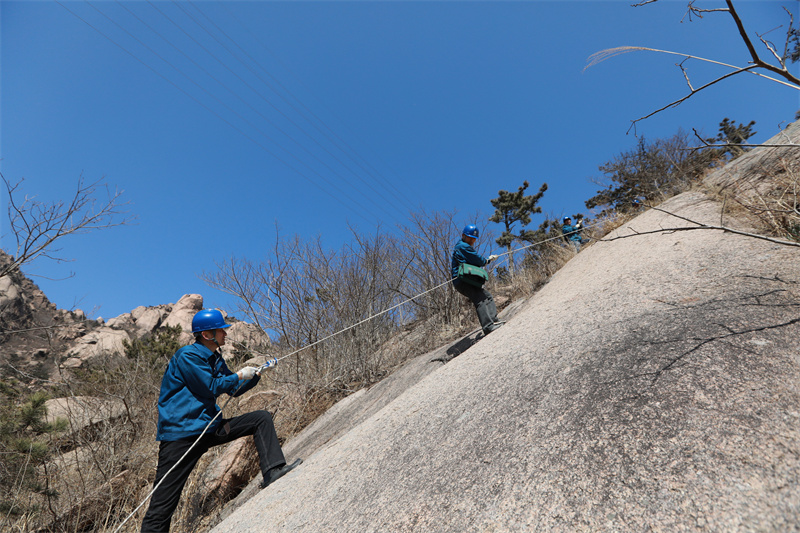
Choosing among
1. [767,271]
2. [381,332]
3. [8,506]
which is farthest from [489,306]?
[8,506]

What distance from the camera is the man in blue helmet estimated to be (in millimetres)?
3115

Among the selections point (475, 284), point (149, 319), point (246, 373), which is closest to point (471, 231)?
point (475, 284)

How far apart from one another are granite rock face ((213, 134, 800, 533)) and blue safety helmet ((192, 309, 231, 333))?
1.63 meters

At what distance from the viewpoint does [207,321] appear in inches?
145

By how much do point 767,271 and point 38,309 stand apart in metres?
50.0

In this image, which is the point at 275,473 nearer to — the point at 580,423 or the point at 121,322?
the point at 580,423

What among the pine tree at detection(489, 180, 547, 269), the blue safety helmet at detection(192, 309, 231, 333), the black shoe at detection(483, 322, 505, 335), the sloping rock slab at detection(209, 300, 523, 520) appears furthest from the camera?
the pine tree at detection(489, 180, 547, 269)

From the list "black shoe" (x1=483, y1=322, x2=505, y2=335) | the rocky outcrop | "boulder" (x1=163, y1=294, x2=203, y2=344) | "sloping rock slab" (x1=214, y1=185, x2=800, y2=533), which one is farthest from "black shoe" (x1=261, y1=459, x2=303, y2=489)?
"boulder" (x1=163, y1=294, x2=203, y2=344)

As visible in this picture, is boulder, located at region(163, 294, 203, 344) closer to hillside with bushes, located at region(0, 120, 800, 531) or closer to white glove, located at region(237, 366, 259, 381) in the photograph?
hillside with bushes, located at region(0, 120, 800, 531)

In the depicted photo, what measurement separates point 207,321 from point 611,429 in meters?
3.54

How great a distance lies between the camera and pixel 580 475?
5.42 ft

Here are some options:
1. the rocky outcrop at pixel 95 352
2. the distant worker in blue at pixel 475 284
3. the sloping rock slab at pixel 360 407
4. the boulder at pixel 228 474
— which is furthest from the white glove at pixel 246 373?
the rocky outcrop at pixel 95 352

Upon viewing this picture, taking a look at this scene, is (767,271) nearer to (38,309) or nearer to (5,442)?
(5,442)

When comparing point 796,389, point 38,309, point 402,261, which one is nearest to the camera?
point 796,389
